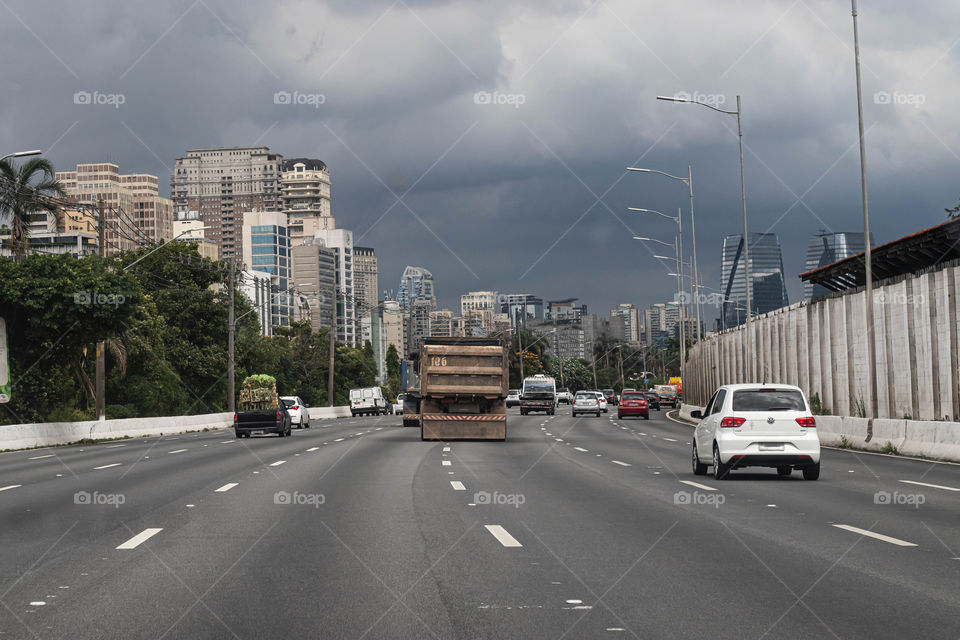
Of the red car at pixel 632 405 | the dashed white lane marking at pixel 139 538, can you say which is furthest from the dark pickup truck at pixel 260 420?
the dashed white lane marking at pixel 139 538

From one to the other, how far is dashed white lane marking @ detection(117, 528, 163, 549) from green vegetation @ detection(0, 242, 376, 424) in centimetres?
3217

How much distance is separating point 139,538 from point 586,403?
6171cm

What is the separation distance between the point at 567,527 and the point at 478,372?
948 inches

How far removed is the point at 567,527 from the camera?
13.1m

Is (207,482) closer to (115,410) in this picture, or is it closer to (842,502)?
(842,502)

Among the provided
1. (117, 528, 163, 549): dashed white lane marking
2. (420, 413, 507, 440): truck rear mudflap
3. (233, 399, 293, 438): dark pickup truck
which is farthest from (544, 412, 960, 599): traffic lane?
(233, 399, 293, 438): dark pickup truck

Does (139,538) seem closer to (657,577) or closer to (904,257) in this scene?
(657,577)

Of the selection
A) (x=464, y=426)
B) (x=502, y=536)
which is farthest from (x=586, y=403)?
(x=502, y=536)

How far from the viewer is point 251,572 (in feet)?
32.2

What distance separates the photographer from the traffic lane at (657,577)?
763 cm

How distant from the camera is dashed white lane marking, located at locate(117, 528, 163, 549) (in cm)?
1154

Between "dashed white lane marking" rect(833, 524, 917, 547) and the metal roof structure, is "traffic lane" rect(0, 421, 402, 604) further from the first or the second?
the metal roof structure

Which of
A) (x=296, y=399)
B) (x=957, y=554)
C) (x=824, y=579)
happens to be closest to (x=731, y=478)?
(x=957, y=554)

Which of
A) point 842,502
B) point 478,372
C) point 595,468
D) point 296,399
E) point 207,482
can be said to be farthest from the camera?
point 296,399
